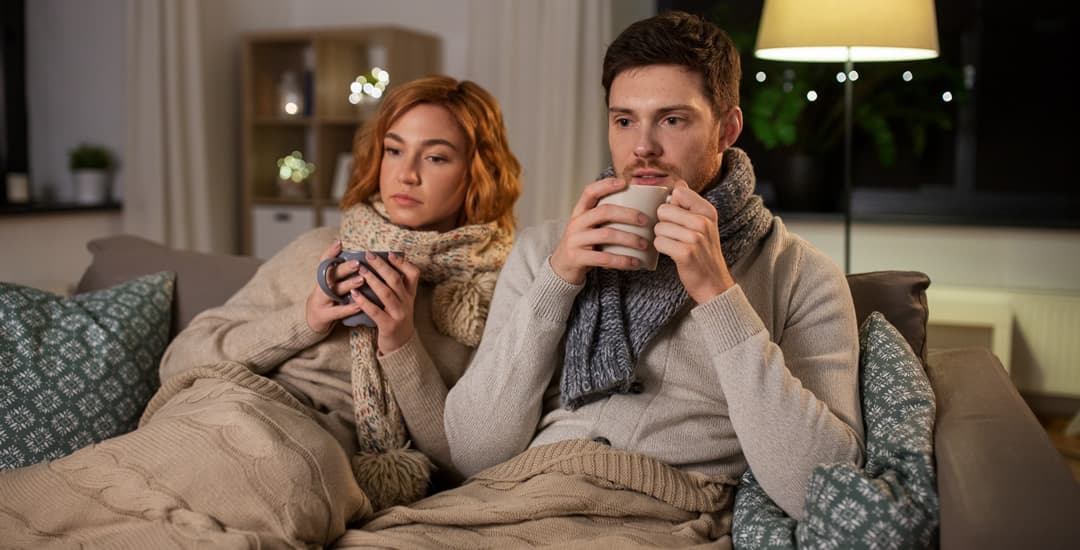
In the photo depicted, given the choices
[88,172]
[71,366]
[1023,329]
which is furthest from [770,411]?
[88,172]

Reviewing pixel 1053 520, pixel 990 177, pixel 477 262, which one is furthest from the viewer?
pixel 990 177

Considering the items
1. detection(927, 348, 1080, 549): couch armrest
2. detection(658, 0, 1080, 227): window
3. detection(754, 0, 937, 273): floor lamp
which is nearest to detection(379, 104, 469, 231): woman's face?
detection(927, 348, 1080, 549): couch armrest

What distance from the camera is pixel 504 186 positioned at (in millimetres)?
1963

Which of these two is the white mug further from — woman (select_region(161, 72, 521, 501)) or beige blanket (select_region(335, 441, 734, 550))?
woman (select_region(161, 72, 521, 501))

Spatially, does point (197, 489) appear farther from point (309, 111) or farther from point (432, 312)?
point (309, 111)

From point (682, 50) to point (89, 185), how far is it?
12.1 feet

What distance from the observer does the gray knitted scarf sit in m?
1.55

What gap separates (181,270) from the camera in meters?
2.13

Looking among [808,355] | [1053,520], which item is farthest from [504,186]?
[1053,520]

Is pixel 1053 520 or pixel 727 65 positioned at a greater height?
pixel 727 65

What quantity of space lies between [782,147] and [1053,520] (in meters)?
3.66

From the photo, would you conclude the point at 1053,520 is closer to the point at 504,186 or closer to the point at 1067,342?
the point at 504,186

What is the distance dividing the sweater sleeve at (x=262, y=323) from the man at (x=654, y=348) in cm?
31

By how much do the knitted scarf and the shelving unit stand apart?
300 centimetres
